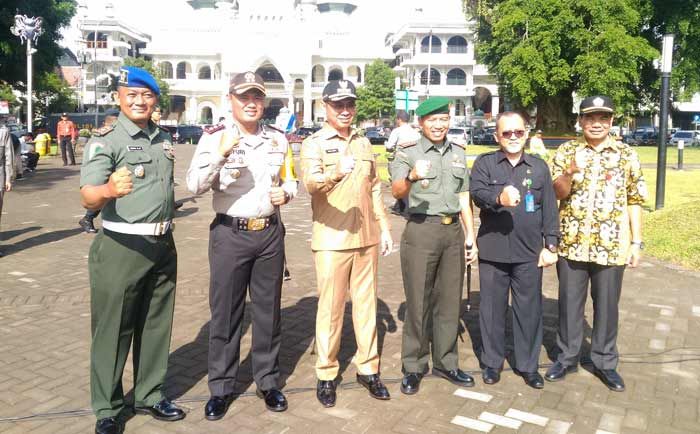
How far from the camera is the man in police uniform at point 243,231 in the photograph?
12.3 feet

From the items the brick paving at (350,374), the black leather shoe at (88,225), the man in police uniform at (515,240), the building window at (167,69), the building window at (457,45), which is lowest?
the brick paving at (350,374)

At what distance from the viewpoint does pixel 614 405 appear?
13.6 ft

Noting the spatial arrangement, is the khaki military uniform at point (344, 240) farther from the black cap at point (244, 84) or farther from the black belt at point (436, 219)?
the black cap at point (244, 84)

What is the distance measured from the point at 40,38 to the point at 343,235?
109ft

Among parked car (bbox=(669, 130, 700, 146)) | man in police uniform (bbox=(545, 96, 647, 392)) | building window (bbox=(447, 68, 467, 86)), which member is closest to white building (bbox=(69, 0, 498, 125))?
building window (bbox=(447, 68, 467, 86))

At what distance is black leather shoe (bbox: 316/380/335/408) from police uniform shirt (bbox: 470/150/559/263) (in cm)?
143

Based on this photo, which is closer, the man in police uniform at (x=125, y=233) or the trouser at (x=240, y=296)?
the man in police uniform at (x=125, y=233)

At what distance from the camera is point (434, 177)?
424 cm

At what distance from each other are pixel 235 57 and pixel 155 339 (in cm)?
7477

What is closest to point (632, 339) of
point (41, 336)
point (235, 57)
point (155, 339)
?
point (155, 339)

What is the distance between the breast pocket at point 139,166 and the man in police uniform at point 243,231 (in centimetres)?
25

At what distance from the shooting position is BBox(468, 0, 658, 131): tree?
29719mm

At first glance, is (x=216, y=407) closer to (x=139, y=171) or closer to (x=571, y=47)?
(x=139, y=171)

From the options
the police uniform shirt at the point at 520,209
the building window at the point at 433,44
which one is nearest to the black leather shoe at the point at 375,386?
the police uniform shirt at the point at 520,209
